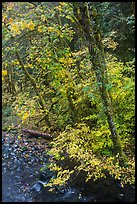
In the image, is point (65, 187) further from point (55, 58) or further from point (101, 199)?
point (55, 58)

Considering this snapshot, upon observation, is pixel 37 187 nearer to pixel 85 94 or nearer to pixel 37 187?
pixel 37 187

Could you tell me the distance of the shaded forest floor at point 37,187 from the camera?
6703 millimetres

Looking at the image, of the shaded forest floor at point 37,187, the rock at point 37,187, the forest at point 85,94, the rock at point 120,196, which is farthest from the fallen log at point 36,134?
the rock at point 120,196

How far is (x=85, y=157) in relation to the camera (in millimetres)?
6305

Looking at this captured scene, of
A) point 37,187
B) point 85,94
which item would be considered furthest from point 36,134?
point 85,94

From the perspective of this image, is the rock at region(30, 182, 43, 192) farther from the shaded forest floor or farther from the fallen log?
the fallen log

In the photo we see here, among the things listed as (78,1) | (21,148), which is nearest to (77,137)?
(78,1)

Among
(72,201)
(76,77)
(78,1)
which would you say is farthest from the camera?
(76,77)

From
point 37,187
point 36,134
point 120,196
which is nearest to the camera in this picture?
point 120,196

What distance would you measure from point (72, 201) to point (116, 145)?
2.06m

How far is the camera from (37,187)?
761 cm

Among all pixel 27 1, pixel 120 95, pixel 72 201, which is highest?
pixel 27 1

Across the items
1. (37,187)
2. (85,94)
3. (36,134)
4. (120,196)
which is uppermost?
(85,94)

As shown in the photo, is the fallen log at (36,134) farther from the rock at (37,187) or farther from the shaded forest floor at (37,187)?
the rock at (37,187)
